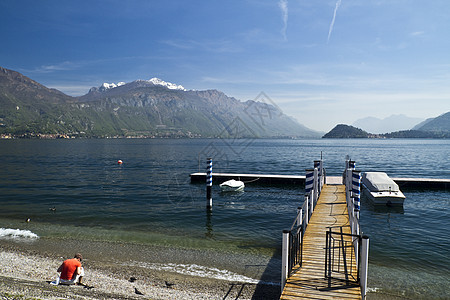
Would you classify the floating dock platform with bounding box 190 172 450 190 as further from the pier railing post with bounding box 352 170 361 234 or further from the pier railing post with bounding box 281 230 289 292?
the pier railing post with bounding box 281 230 289 292

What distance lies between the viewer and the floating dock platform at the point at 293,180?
117 ft

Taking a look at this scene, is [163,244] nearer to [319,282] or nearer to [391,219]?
[319,282]

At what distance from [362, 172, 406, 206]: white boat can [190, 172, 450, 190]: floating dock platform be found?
2.96 meters

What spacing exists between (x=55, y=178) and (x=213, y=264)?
4137 cm

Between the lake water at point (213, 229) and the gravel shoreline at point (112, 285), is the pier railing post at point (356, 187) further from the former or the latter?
the gravel shoreline at point (112, 285)

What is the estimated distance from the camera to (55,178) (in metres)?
47.2

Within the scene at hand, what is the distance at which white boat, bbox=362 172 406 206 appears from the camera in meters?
27.5

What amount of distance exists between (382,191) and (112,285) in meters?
25.7

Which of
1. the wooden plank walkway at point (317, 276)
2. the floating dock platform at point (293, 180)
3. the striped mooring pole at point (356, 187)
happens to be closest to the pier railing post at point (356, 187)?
the striped mooring pole at point (356, 187)

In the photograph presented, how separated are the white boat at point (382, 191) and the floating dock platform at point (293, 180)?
2961 mm

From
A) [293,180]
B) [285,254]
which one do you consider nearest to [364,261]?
[285,254]

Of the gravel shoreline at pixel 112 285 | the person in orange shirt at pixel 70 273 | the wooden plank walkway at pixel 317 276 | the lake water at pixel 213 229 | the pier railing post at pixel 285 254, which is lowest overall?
the lake water at pixel 213 229

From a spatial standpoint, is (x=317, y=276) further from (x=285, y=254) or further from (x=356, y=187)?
(x=356, y=187)

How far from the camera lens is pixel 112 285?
12.1 meters
